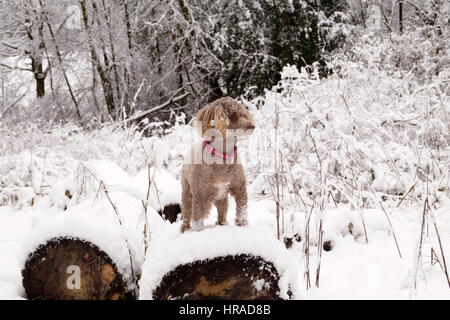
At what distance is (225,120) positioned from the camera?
1.30 m

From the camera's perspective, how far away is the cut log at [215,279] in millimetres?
1369

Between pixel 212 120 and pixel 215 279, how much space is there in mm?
657

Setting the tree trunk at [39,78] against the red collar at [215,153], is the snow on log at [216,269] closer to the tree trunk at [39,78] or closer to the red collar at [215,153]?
the red collar at [215,153]

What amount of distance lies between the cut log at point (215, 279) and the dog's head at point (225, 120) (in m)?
0.51

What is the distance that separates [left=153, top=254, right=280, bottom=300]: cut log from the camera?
137 cm

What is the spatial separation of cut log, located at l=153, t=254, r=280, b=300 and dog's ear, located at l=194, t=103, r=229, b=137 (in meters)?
0.53

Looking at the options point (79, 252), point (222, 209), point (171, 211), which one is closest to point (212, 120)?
point (222, 209)

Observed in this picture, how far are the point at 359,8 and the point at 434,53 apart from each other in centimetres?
364

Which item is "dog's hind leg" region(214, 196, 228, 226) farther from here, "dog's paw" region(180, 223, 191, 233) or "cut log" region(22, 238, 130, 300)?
"cut log" region(22, 238, 130, 300)

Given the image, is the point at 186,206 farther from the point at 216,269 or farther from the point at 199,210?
the point at 216,269

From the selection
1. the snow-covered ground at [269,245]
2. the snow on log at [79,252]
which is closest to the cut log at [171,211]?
the snow-covered ground at [269,245]

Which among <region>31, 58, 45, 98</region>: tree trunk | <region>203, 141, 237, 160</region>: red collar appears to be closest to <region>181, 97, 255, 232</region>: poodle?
<region>203, 141, 237, 160</region>: red collar
